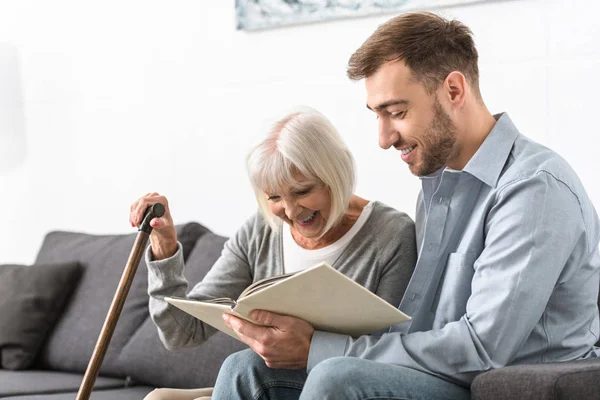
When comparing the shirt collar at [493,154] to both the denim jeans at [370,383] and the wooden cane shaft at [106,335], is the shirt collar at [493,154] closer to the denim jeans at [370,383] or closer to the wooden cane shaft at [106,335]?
the denim jeans at [370,383]

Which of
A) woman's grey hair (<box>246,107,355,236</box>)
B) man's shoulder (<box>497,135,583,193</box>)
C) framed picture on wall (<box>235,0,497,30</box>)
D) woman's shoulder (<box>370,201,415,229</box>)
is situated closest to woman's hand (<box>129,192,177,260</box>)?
woman's grey hair (<box>246,107,355,236</box>)

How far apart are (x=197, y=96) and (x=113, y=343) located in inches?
40.9

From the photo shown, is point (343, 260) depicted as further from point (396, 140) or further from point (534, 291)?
point (534, 291)

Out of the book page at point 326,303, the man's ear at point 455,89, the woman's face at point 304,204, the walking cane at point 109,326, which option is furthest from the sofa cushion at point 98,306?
the man's ear at point 455,89

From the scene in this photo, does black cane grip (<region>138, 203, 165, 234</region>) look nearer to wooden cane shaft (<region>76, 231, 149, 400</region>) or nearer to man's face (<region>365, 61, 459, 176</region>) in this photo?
wooden cane shaft (<region>76, 231, 149, 400</region>)

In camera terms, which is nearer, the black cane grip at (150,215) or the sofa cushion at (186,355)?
the black cane grip at (150,215)

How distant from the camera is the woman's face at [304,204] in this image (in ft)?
7.22

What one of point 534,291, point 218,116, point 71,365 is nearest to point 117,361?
point 71,365

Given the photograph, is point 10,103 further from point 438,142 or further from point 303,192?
point 438,142

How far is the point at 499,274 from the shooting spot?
1818 millimetres

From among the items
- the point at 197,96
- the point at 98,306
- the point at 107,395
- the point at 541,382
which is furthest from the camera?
the point at 197,96

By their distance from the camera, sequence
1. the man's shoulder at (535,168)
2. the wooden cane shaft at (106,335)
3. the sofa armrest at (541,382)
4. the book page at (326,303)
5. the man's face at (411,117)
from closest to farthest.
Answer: the sofa armrest at (541,382) → the book page at (326,303) → the man's shoulder at (535,168) → the man's face at (411,117) → the wooden cane shaft at (106,335)

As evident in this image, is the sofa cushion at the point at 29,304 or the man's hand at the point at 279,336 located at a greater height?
the man's hand at the point at 279,336

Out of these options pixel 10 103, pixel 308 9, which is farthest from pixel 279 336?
pixel 10 103
